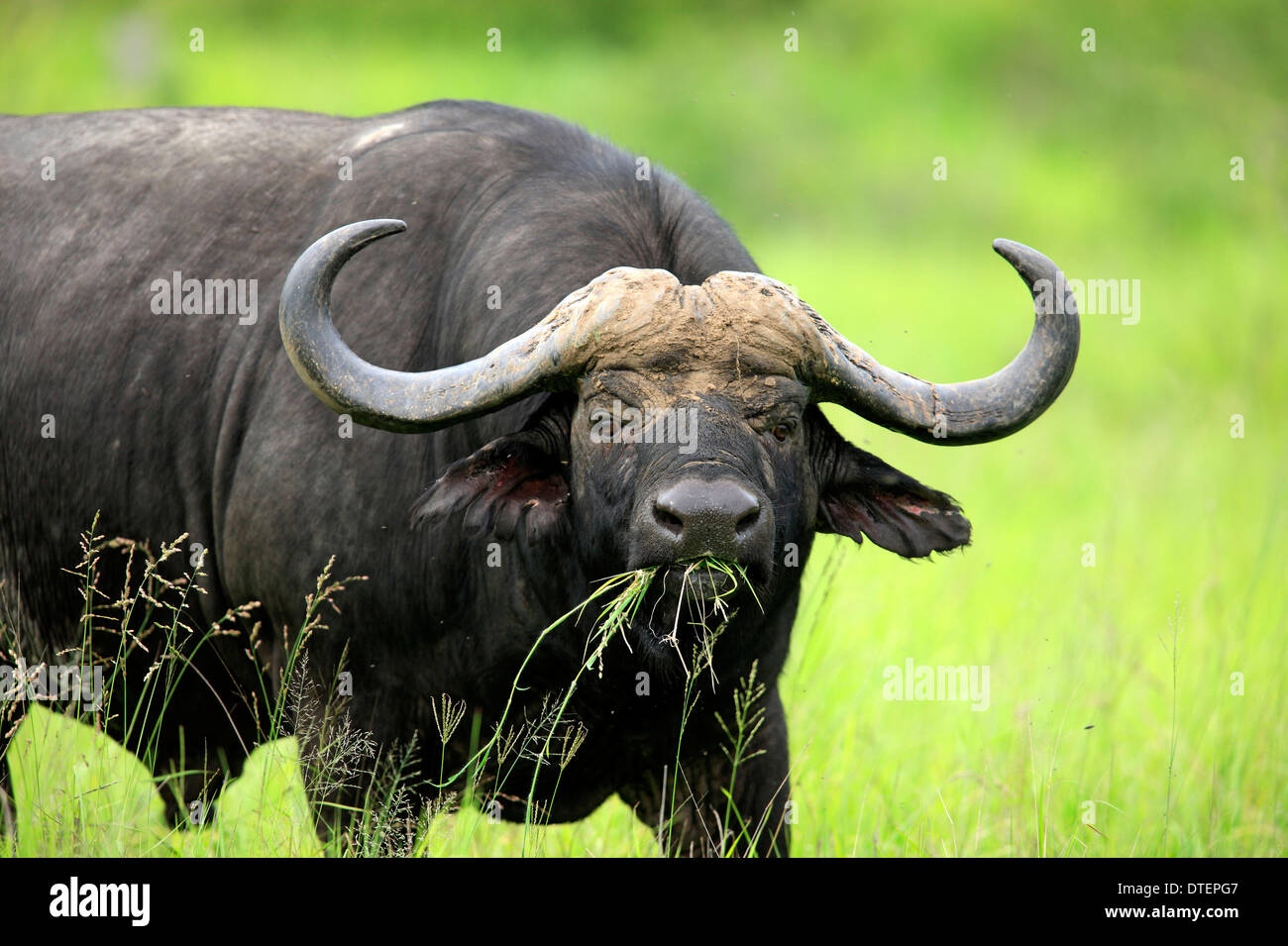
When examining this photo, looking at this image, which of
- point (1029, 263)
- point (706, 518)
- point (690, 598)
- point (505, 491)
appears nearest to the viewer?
point (706, 518)

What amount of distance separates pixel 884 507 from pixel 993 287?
1392cm

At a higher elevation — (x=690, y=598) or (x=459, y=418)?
(x=459, y=418)

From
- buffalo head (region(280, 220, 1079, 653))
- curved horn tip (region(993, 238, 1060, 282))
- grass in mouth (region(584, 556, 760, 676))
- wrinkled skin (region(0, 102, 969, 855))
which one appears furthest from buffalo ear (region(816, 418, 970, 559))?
curved horn tip (region(993, 238, 1060, 282))

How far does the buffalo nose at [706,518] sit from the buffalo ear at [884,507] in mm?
697

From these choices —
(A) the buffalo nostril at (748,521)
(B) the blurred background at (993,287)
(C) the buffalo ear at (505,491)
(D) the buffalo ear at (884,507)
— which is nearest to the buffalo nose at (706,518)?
(A) the buffalo nostril at (748,521)

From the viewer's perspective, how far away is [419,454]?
176 inches

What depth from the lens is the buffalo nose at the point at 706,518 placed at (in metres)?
3.68

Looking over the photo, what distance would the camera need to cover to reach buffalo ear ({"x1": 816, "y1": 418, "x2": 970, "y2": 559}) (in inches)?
171

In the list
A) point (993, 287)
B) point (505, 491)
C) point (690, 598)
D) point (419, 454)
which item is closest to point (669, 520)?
point (690, 598)

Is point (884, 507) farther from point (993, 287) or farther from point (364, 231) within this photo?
point (993, 287)

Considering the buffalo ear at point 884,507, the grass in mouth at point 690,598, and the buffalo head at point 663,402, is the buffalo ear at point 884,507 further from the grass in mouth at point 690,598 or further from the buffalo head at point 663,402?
the grass in mouth at point 690,598

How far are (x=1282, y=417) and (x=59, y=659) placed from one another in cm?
1143

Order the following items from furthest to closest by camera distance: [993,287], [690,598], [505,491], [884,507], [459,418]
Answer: [993,287] → [884,507] → [505,491] → [459,418] → [690,598]

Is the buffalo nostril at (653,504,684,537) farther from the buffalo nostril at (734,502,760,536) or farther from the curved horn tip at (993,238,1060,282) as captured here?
the curved horn tip at (993,238,1060,282)
